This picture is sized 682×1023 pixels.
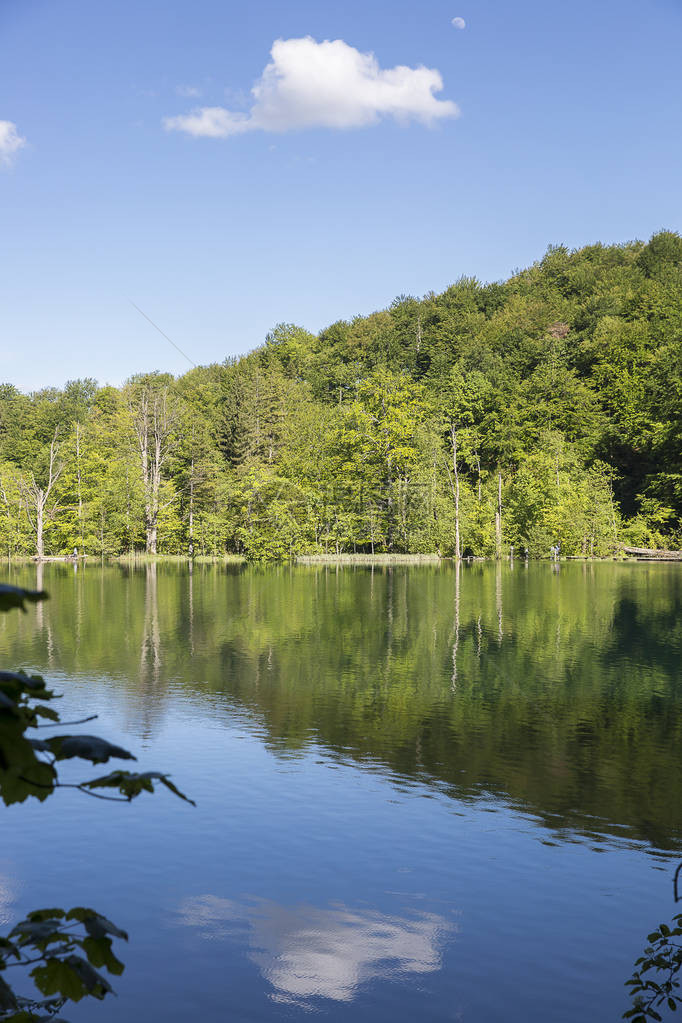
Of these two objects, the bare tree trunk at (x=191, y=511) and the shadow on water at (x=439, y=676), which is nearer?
the shadow on water at (x=439, y=676)

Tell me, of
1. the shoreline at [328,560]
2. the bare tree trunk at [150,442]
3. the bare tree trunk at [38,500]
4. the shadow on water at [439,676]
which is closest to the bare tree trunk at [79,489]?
the shoreline at [328,560]

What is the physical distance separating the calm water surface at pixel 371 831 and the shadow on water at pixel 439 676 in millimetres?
71

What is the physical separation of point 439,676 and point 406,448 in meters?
45.6

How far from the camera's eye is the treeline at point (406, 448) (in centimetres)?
6419

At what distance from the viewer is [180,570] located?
174 feet

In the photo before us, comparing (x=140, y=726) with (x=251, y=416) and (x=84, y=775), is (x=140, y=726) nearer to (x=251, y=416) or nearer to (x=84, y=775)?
(x=84, y=775)

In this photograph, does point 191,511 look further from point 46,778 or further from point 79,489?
point 46,778

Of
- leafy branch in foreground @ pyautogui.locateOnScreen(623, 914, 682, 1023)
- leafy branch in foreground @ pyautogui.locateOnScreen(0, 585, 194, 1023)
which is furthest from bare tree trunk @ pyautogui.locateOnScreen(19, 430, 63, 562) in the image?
leafy branch in foreground @ pyautogui.locateOnScreen(0, 585, 194, 1023)

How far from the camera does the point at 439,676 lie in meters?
16.5

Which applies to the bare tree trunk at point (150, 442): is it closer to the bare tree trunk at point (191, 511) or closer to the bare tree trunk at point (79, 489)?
the bare tree trunk at point (191, 511)

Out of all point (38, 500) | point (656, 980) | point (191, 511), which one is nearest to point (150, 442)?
point (191, 511)

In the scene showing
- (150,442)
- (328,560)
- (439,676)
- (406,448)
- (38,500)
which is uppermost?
(150,442)

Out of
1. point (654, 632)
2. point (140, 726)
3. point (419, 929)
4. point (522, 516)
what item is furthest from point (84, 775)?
point (522, 516)

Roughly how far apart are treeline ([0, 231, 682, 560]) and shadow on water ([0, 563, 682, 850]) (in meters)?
30.1
